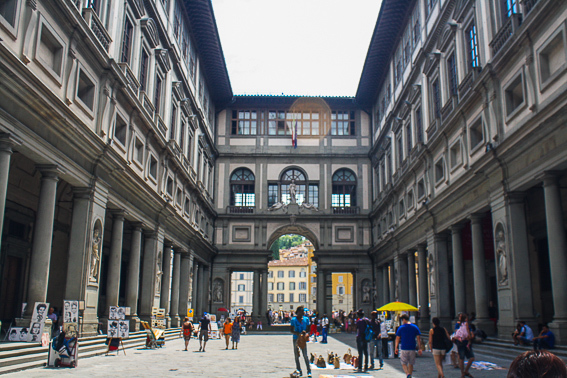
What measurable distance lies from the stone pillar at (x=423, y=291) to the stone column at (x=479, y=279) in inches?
305

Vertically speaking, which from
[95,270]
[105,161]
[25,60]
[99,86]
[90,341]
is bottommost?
[90,341]

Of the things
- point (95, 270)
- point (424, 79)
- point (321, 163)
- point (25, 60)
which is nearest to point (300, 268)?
point (321, 163)

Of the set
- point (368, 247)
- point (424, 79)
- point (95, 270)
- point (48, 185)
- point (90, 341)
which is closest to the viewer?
point (48, 185)

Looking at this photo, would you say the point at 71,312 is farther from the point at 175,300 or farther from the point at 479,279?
the point at 175,300

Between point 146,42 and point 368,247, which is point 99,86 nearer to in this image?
point 146,42

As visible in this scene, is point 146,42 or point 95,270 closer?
point 95,270

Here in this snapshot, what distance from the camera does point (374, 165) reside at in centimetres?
4862

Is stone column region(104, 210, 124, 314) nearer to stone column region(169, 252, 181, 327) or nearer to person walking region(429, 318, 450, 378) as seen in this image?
stone column region(169, 252, 181, 327)

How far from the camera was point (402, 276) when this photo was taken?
3762 centimetres

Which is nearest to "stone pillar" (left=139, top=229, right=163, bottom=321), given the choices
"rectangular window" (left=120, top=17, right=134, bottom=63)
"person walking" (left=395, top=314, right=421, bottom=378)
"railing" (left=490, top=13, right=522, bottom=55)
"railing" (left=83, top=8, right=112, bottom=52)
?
"rectangular window" (left=120, top=17, right=134, bottom=63)

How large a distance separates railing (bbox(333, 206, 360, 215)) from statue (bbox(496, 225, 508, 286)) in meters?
28.4

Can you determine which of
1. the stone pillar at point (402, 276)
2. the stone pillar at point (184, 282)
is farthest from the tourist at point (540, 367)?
the stone pillar at point (184, 282)

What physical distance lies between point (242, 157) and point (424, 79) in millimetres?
22850

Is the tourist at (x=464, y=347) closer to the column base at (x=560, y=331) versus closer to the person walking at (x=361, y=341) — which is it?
the person walking at (x=361, y=341)
